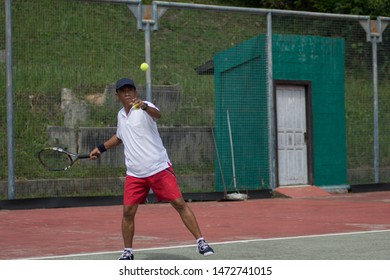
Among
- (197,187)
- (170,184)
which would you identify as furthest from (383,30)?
(170,184)

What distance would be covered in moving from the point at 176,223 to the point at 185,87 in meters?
5.93

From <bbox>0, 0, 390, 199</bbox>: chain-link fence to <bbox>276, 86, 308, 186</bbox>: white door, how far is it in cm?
18

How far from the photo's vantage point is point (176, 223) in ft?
43.8

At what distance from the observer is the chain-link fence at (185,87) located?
17000 mm

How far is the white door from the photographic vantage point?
19.7m

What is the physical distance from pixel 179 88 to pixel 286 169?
297 centimetres

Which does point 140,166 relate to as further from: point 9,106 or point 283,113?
point 283,113

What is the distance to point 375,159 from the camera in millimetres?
20516

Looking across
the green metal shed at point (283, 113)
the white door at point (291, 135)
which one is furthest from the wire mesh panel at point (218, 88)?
the white door at point (291, 135)

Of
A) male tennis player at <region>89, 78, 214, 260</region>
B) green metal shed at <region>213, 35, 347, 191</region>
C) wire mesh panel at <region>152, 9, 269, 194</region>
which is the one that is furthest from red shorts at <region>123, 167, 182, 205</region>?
green metal shed at <region>213, 35, 347, 191</region>

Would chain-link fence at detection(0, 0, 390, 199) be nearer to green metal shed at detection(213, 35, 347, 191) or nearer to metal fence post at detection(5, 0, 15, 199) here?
green metal shed at detection(213, 35, 347, 191)
